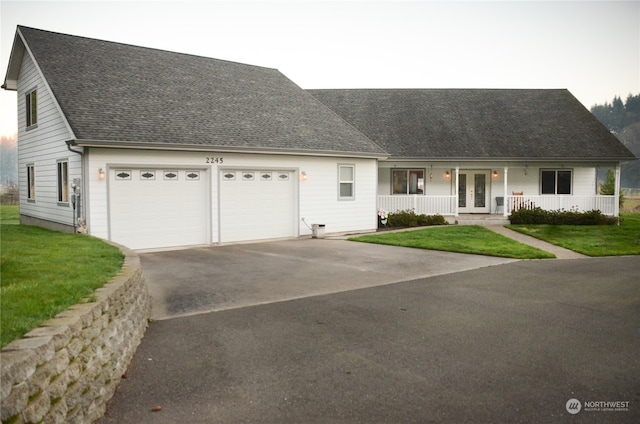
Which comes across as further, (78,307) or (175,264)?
(175,264)

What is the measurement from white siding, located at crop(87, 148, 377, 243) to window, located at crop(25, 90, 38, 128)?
239 inches

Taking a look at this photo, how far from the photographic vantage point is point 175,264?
486 inches

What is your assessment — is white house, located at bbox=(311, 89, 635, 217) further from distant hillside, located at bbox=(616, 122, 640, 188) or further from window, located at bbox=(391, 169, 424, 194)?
distant hillside, located at bbox=(616, 122, 640, 188)

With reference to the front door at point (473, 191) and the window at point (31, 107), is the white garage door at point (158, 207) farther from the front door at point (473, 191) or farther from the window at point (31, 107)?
the front door at point (473, 191)

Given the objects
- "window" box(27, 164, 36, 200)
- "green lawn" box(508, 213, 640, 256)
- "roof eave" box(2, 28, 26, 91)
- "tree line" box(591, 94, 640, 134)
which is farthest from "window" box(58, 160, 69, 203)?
"tree line" box(591, 94, 640, 134)

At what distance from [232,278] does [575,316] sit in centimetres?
652

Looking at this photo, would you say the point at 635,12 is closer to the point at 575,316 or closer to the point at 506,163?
the point at 506,163

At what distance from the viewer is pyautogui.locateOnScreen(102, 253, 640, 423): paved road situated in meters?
4.43

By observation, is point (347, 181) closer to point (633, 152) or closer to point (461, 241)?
point (461, 241)

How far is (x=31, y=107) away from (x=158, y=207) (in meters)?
7.56

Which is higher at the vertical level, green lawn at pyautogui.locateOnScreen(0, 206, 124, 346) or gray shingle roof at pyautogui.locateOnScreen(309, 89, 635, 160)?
gray shingle roof at pyautogui.locateOnScreen(309, 89, 635, 160)

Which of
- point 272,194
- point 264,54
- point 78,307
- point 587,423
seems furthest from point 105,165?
point 264,54

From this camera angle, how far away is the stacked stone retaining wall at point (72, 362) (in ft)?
10.5

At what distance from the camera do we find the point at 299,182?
17969 millimetres
